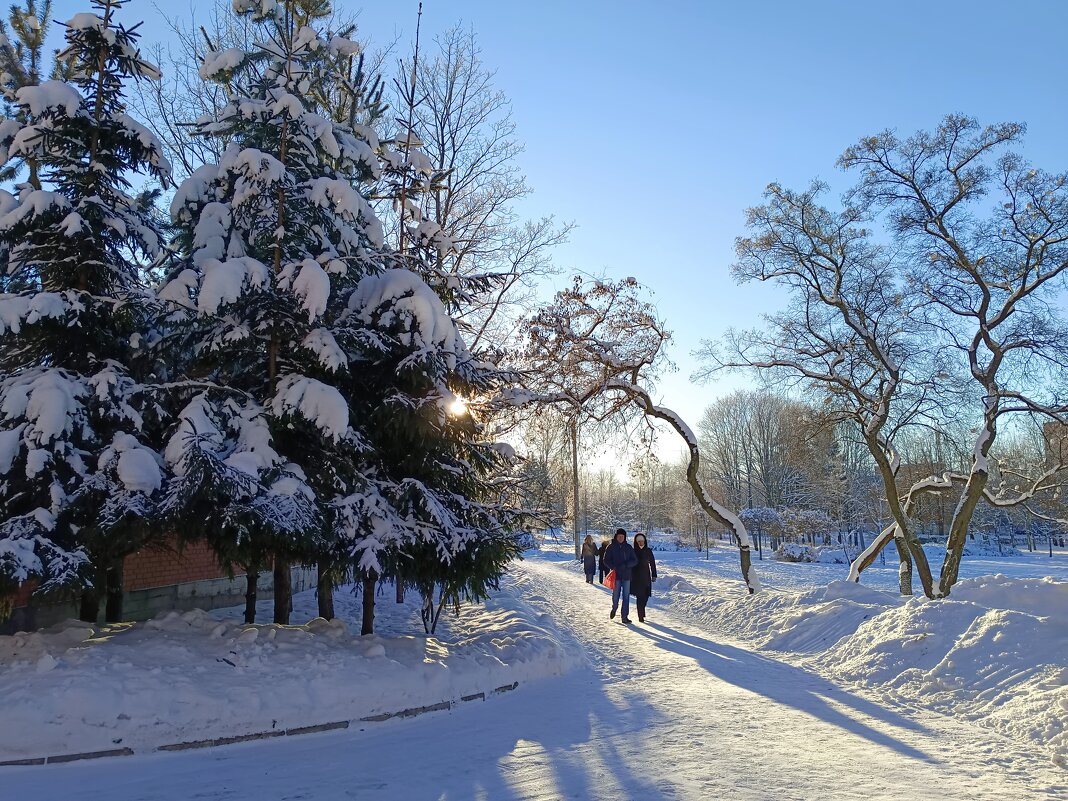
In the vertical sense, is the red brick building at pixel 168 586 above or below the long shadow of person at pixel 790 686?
above

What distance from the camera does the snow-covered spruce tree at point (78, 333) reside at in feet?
20.1

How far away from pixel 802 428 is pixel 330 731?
53.4 ft

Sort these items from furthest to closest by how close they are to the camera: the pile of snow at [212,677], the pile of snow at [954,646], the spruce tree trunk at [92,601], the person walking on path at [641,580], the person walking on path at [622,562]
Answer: the person walking on path at [641,580] → the person walking on path at [622,562] → the spruce tree trunk at [92,601] → the pile of snow at [954,646] → the pile of snow at [212,677]

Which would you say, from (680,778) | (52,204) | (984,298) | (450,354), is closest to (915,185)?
(984,298)

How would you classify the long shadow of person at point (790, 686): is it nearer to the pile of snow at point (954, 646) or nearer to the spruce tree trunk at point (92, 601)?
the pile of snow at point (954, 646)

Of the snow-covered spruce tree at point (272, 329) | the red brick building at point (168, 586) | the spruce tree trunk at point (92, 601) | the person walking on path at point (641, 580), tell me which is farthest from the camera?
the person walking on path at point (641, 580)

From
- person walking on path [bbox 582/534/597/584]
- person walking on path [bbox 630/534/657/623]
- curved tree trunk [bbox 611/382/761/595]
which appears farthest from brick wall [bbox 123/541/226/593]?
person walking on path [bbox 582/534/597/584]

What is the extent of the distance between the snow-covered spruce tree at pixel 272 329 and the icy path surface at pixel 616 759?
6.83ft

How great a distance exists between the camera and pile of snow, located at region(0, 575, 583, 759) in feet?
16.8

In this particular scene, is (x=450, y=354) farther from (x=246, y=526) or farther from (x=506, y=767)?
(x=506, y=767)

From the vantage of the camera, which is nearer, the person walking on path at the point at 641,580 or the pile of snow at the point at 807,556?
the person walking on path at the point at 641,580

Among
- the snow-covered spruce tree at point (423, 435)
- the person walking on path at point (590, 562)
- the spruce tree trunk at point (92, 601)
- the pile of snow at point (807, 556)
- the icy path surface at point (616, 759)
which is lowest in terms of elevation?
the pile of snow at point (807, 556)

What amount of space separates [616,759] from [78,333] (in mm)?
6732

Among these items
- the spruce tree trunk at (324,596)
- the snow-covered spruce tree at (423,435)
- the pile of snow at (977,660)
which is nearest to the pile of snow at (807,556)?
the pile of snow at (977,660)
